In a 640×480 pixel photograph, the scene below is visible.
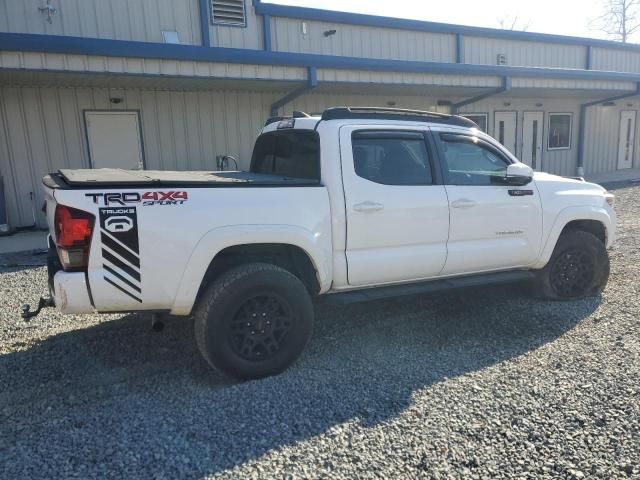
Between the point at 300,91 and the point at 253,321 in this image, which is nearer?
the point at 253,321

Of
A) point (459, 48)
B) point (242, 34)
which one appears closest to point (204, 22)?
point (242, 34)

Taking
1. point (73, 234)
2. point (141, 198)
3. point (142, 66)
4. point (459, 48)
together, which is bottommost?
point (73, 234)

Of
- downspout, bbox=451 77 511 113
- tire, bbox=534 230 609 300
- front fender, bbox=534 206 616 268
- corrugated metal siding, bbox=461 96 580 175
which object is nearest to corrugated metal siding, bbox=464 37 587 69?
corrugated metal siding, bbox=461 96 580 175

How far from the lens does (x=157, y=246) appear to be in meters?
3.24

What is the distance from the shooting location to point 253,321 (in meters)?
3.59

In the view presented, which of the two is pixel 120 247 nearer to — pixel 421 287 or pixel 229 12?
pixel 421 287

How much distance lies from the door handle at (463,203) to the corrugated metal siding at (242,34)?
9461 mm

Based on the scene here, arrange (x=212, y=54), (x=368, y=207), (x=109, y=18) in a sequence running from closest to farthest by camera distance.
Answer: (x=368, y=207) < (x=212, y=54) < (x=109, y=18)

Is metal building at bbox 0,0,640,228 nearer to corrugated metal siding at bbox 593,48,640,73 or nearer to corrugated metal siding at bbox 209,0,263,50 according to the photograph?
corrugated metal siding at bbox 209,0,263,50

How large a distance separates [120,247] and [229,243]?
701 mm

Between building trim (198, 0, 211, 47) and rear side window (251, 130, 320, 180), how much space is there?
7900 millimetres

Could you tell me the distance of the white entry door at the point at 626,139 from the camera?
64.8 feet

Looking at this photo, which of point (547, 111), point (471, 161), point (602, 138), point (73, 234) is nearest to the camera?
point (73, 234)

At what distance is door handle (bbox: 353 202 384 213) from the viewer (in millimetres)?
3902
